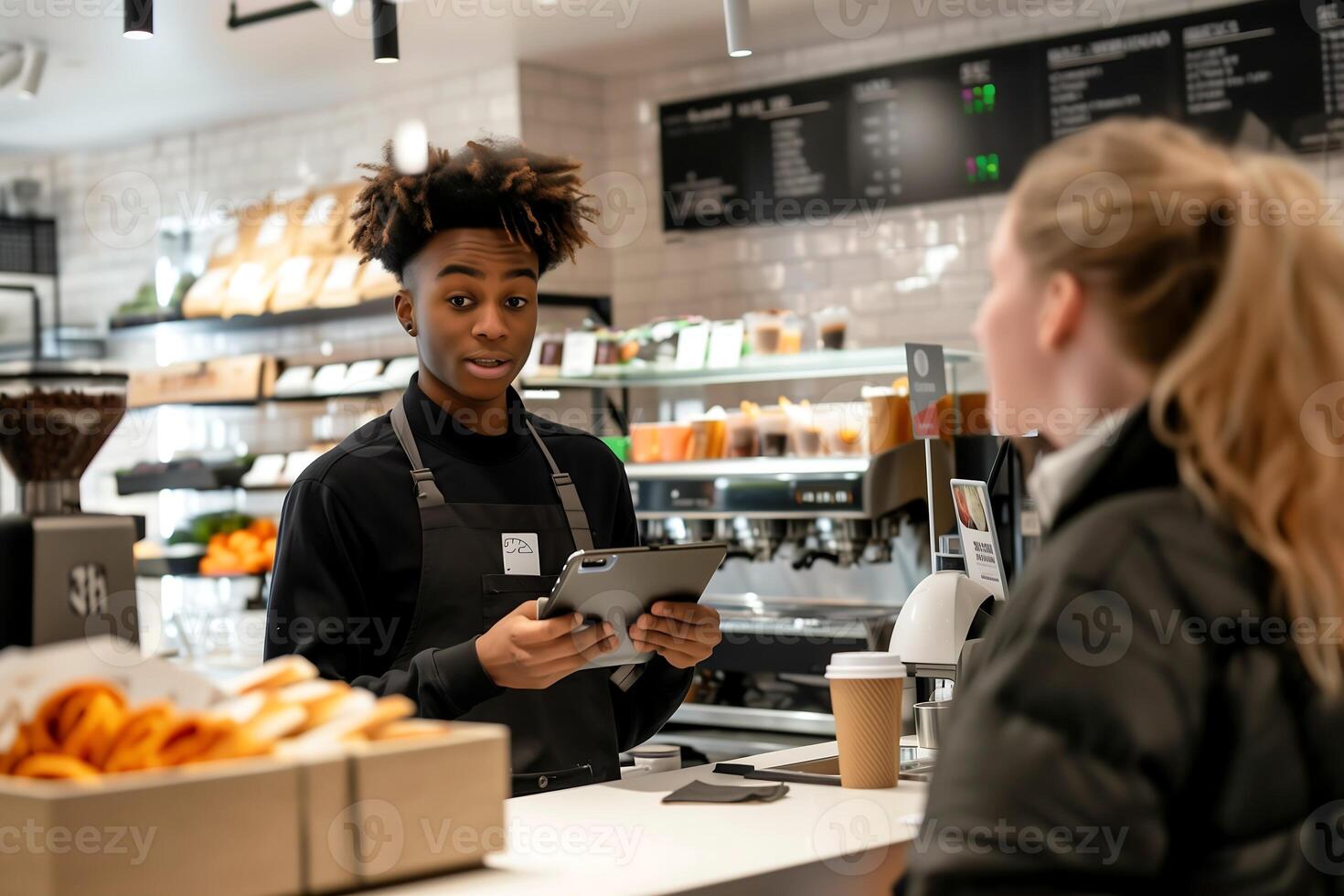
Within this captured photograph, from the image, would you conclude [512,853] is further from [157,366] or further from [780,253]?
[157,366]

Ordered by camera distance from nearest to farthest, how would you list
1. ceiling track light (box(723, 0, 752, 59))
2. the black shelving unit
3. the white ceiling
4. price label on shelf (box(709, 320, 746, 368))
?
ceiling track light (box(723, 0, 752, 59)) < price label on shelf (box(709, 320, 746, 368)) < the white ceiling < the black shelving unit

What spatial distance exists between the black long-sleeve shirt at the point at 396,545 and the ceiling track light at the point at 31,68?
3.93m

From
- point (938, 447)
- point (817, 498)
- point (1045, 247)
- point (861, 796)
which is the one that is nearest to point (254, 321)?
point (817, 498)

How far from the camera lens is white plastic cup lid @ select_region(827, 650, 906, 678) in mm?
2092

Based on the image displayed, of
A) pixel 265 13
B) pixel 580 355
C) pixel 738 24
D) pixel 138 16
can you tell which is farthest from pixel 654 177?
pixel 138 16

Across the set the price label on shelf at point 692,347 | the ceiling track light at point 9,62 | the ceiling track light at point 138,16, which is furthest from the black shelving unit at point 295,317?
the ceiling track light at point 138,16

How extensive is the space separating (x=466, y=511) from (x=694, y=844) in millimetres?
923

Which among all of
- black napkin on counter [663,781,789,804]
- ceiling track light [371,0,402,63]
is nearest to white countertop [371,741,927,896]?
black napkin on counter [663,781,789,804]

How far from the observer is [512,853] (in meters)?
1.67

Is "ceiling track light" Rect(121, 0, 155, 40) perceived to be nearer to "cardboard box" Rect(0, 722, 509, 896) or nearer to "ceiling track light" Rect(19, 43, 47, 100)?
"cardboard box" Rect(0, 722, 509, 896)

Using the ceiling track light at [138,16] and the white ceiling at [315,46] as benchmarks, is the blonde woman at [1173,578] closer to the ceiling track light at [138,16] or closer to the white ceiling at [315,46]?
the ceiling track light at [138,16]

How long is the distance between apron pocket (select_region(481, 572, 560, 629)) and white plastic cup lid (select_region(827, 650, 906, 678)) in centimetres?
57

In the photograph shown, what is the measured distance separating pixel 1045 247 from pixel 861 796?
1093mm

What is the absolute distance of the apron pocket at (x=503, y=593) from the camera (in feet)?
8.03
